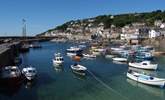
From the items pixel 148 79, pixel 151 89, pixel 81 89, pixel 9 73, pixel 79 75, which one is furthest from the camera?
pixel 79 75

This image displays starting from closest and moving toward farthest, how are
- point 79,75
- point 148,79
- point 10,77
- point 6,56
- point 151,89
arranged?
point 151,89 < point 10,77 < point 148,79 < point 79,75 < point 6,56

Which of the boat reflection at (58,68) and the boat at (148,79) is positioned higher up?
the boat at (148,79)

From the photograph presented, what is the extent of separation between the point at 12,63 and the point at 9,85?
72.7 ft

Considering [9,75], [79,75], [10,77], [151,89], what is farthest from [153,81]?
[9,75]

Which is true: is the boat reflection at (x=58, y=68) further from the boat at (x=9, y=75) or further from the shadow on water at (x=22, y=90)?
the boat at (x=9, y=75)

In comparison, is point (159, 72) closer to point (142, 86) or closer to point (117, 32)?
point (142, 86)

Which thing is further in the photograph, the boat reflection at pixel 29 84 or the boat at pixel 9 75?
the boat at pixel 9 75

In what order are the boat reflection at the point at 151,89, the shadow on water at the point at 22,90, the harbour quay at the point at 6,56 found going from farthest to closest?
the harbour quay at the point at 6,56, the boat reflection at the point at 151,89, the shadow on water at the point at 22,90

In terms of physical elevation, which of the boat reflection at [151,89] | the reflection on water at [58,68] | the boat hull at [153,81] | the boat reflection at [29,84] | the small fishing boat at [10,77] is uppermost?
the small fishing boat at [10,77]

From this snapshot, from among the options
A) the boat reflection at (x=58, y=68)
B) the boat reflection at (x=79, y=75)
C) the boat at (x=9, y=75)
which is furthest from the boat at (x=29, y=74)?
the boat reflection at (x=58, y=68)

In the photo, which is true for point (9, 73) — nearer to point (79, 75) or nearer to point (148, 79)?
point (79, 75)

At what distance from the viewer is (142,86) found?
39750 mm

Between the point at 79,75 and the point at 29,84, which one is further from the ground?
the point at 79,75

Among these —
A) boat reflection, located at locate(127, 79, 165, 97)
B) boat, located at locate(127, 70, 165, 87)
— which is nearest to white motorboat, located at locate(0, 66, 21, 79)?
boat reflection, located at locate(127, 79, 165, 97)
